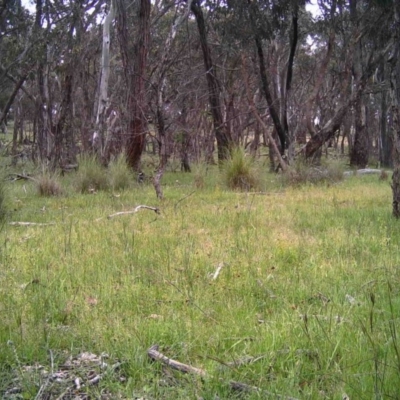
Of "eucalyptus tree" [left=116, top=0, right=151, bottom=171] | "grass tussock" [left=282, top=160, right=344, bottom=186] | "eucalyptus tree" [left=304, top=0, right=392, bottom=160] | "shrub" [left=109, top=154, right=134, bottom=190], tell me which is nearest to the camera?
"shrub" [left=109, top=154, right=134, bottom=190]

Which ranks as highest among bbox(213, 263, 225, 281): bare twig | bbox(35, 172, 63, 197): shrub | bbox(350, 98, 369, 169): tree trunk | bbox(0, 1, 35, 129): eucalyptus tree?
bbox(0, 1, 35, 129): eucalyptus tree

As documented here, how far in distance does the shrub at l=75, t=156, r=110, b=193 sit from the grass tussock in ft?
12.0

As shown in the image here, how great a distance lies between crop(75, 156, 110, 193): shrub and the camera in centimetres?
955

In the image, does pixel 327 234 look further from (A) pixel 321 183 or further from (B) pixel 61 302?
(A) pixel 321 183

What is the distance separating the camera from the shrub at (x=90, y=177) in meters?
9.55

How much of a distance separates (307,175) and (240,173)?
6.11 ft

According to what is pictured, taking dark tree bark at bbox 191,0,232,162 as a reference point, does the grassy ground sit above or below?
below

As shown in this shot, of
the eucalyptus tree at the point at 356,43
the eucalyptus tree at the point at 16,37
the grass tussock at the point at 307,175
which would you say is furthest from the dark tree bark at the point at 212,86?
the eucalyptus tree at the point at 16,37

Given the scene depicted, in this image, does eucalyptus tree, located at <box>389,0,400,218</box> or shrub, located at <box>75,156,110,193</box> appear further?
shrub, located at <box>75,156,110,193</box>

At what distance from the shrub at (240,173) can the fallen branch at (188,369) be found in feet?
23.6

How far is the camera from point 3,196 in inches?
248

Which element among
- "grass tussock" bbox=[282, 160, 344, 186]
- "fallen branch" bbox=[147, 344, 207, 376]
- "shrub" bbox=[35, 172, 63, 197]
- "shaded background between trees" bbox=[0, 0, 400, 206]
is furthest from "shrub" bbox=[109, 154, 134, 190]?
"fallen branch" bbox=[147, 344, 207, 376]

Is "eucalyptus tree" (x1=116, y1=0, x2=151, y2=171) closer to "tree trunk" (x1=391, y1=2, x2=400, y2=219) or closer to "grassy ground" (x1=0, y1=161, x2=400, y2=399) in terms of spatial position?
"grassy ground" (x1=0, y1=161, x2=400, y2=399)

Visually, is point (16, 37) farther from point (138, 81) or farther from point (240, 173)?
point (240, 173)
